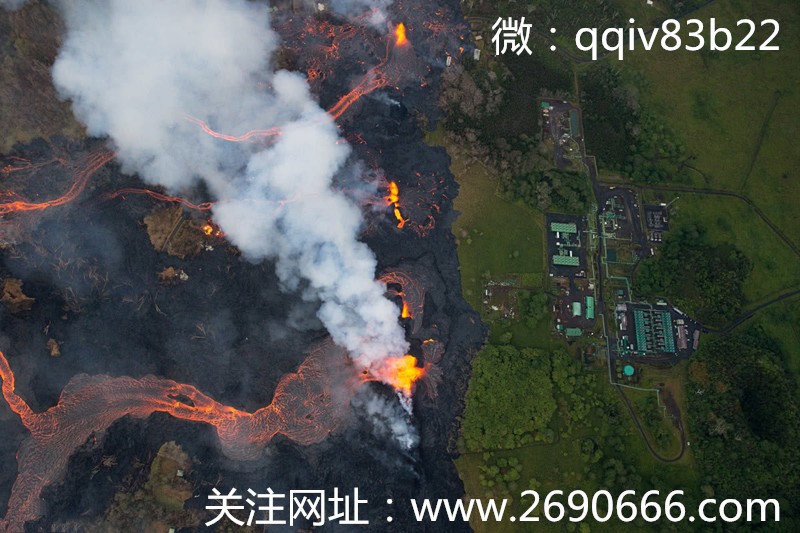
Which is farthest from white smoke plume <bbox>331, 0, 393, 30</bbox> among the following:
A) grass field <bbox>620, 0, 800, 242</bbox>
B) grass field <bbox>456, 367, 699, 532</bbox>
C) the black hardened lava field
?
grass field <bbox>456, 367, 699, 532</bbox>

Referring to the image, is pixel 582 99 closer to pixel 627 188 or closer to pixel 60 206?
pixel 627 188

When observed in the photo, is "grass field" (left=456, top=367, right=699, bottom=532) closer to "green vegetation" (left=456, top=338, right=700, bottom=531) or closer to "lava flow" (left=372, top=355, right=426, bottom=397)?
"green vegetation" (left=456, top=338, right=700, bottom=531)

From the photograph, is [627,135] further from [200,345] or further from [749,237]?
[200,345]

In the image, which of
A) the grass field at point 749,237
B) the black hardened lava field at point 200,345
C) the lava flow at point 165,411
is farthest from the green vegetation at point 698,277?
the lava flow at point 165,411

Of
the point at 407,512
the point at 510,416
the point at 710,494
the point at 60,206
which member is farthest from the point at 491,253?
the point at 60,206

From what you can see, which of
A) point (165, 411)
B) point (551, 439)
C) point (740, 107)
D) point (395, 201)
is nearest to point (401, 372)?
point (551, 439)

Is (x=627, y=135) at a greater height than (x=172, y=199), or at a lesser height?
greater
